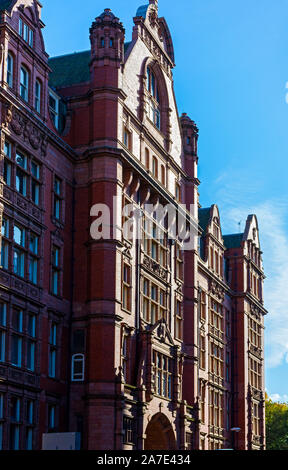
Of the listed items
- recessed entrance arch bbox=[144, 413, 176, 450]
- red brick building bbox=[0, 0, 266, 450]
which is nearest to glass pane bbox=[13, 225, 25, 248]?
red brick building bbox=[0, 0, 266, 450]

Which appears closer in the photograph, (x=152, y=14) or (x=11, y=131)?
(x=11, y=131)

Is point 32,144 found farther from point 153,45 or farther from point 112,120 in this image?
point 153,45

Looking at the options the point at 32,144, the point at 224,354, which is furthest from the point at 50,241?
the point at 224,354

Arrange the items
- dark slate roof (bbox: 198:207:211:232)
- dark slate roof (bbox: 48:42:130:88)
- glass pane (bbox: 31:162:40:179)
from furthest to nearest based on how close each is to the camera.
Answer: dark slate roof (bbox: 198:207:211:232), dark slate roof (bbox: 48:42:130:88), glass pane (bbox: 31:162:40:179)

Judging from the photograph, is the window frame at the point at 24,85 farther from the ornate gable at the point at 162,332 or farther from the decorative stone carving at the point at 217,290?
the decorative stone carving at the point at 217,290

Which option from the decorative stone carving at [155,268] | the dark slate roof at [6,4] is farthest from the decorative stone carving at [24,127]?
the decorative stone carving at [155,268]

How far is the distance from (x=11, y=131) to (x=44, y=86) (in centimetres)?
541

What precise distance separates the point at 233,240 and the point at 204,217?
8.67m

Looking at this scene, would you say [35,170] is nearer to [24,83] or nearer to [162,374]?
[24,83]

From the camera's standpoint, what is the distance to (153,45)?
65.1 m

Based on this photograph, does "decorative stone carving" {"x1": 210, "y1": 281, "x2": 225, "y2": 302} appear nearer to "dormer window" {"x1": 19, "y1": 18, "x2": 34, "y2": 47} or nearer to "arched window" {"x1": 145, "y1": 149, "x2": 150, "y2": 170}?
"arched window" {"x1": 145, "y1": 149, "x2": 150, "y2": 170}

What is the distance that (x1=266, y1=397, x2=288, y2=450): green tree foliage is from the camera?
121m

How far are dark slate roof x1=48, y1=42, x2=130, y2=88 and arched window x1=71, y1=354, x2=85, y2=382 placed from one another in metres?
18.1

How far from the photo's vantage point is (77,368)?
168 ft
